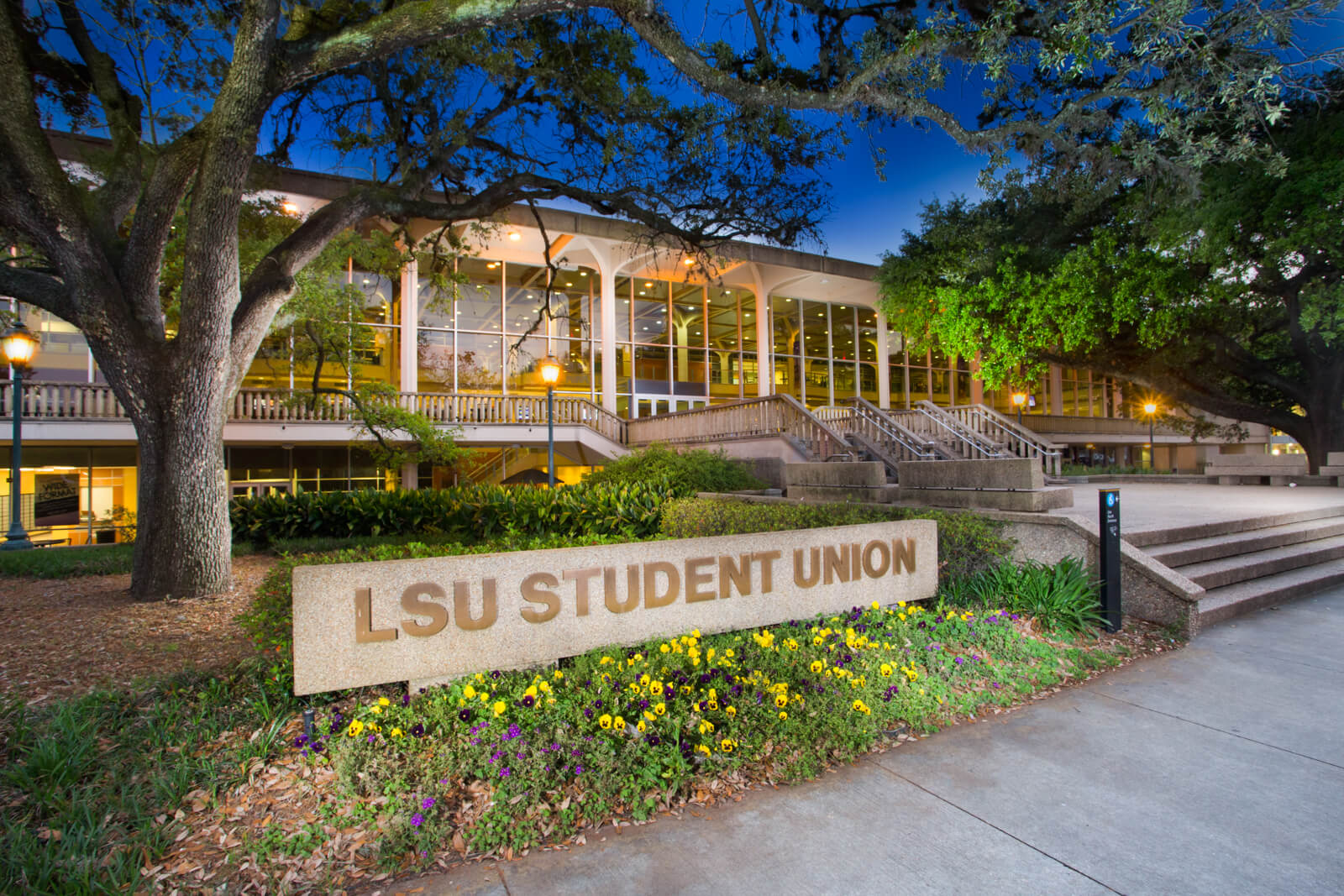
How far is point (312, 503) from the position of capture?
11414 mm

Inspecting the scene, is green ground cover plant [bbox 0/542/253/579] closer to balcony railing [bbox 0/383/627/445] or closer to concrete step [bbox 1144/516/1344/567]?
balcony railing [bbox 0/383/627/445]

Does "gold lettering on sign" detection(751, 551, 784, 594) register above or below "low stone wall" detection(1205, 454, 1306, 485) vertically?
below

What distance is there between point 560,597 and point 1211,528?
28.2 ft

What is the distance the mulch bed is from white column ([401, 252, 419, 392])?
13.9 m

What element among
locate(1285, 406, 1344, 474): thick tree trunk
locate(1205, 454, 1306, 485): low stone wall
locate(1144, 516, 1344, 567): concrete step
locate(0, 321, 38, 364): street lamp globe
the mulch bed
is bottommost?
the mulch bed

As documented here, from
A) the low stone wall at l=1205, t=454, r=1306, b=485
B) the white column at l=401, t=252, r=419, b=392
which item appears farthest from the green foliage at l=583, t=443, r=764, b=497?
the low stone wall at l=1205, t=454, r=1306, b=485

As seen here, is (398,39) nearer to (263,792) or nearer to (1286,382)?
(263,792)

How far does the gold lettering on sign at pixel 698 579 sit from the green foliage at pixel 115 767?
2.60 m

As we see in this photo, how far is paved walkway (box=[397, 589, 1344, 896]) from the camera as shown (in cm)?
253

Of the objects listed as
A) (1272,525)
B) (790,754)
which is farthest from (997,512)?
(1272,525)

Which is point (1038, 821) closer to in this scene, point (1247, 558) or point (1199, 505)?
point (1247, 558)

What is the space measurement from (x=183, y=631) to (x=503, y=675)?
12.3ft

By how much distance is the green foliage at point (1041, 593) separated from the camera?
5.62 meters

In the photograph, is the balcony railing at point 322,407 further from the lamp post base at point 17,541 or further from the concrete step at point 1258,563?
the concrete step at point 1258,563
